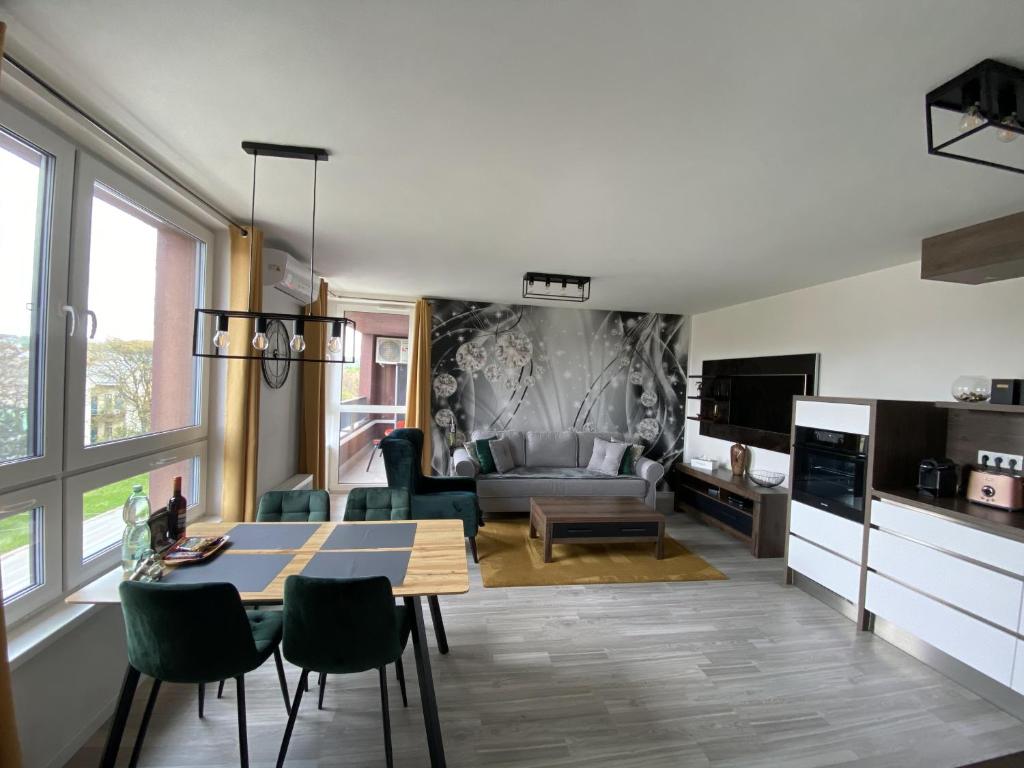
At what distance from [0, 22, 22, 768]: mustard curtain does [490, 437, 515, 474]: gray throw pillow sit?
388cm

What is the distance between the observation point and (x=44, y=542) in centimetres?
164

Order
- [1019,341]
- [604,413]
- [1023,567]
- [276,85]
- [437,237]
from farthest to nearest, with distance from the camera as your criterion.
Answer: [604,413] < [437,237] < [1019,341] < [1023,567] < [276,85]

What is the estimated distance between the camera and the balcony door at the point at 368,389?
5430mm

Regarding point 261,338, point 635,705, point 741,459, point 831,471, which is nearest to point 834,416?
point 831,471

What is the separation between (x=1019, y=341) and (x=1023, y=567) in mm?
1289

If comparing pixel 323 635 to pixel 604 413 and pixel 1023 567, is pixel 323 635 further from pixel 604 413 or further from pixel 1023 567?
pixel 604 413

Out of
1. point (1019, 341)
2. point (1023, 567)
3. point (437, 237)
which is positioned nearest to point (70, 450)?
point (437, 237)

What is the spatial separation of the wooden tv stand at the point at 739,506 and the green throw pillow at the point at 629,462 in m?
0.61

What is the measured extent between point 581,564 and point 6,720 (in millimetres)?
3104

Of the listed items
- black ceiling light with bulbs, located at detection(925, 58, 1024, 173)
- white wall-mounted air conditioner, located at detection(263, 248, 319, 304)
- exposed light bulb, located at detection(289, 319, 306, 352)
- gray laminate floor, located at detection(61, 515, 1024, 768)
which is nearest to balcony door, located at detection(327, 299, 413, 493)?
white wall-mounted air conditioner, located at detection(263, 248, 319, 304)

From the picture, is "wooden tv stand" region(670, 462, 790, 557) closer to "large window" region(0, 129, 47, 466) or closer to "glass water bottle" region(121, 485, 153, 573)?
"glass water bottle" region(121, 485, 153, 573)

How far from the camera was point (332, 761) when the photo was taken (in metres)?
1.68

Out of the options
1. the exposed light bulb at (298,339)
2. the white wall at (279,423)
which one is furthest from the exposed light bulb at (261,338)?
the white wall at (279,423)

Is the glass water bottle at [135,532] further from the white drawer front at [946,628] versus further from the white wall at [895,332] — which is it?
the white wall at [895,332]
